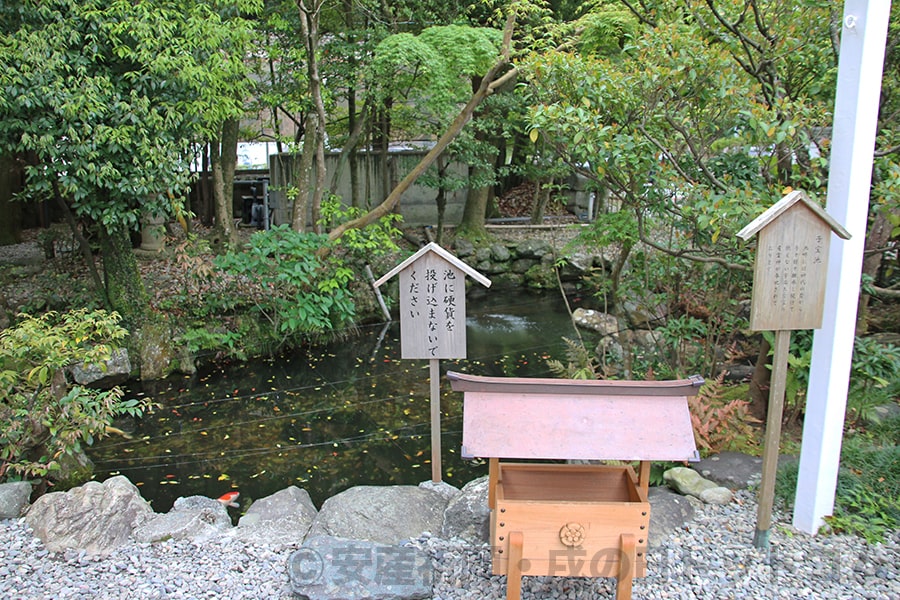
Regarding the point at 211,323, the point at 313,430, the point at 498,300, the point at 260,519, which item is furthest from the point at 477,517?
the point at 498,300

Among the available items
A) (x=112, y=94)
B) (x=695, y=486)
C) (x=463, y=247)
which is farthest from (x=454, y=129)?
(x=695, y=486)

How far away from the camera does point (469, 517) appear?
4195 mm

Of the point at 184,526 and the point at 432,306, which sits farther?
the point at 432,306

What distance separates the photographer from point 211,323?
30.3 ft

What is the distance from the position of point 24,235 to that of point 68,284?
4.63 metres

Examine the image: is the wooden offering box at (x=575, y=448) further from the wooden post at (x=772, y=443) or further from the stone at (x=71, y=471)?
the stone at (x=71, y=471)

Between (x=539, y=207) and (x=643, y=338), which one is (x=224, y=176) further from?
(x=539, y=207)

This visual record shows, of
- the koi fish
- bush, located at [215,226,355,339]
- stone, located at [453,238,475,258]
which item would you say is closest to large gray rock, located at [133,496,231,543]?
the koi fish

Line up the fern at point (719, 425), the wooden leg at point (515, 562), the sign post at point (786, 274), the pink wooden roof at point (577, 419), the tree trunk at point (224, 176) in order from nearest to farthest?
the wooden leg at point (515, 562) < the pink wooden roof at point (577, 419) < the sign post at point (786, 274) < the fern at point (719, 425) < the tree trunk at point (224, 176)

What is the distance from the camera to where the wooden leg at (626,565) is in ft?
10.4

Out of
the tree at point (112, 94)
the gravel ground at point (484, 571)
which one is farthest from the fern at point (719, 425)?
the tree at point (112, 94)

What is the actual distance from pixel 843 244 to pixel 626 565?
218 centimetres

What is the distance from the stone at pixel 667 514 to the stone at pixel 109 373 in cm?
651

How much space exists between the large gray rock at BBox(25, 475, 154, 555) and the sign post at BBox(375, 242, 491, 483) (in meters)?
2.04
